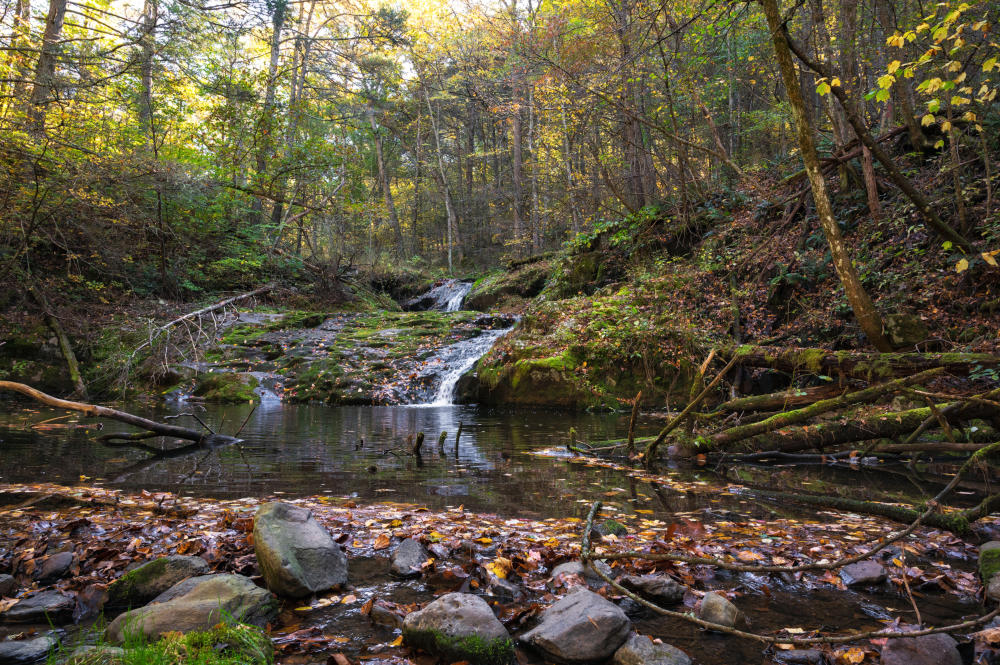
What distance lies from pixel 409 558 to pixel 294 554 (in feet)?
2.20

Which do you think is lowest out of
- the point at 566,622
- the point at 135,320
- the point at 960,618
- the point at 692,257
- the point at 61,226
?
the point at 960,618

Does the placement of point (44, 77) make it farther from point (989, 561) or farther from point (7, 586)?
point (989, 561)

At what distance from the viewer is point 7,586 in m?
2.60

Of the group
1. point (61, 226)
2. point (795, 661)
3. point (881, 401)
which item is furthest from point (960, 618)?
point (61, 226)

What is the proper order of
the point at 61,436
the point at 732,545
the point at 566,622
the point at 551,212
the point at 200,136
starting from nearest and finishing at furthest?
the point at 566,622 < the point at 732,545 < the point at 61,436 < the point at 200,136 < the point at 551,212

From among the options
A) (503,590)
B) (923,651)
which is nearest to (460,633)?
(503,590)

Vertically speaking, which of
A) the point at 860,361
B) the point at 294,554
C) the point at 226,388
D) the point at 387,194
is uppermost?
the point at 387,194

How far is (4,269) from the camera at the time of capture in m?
9.43

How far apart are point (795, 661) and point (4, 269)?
12868 millimetres

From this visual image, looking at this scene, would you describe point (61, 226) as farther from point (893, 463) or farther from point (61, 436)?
point (893, 463)

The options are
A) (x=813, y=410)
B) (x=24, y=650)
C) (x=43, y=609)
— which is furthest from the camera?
(x=813, y=410)

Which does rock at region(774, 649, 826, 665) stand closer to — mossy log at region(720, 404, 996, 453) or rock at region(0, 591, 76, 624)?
rock at region(0, 591, 76, 624)

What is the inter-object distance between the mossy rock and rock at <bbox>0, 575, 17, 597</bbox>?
37.0 ft

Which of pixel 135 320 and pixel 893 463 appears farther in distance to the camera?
pixel 135 320
